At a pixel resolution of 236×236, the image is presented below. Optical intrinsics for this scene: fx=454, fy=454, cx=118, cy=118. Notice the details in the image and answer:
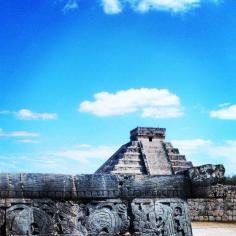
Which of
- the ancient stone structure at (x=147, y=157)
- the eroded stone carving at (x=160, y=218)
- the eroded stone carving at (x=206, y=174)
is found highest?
the ancient stone structure at (x=147, y=157)

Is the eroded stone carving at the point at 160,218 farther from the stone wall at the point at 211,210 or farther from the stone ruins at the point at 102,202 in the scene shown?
the stone wall at the point at 211,210

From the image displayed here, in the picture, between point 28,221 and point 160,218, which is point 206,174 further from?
point 28,221

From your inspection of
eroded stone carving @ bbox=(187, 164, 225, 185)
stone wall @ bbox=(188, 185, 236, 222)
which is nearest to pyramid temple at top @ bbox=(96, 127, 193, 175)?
stone wall @ bbox=(188, 185, 236, 222)

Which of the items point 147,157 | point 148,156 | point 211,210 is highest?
point 148,156

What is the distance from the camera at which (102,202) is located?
4.91 metres

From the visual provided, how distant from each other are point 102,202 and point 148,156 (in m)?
38.8

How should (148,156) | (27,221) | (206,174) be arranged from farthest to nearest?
(148,156), (206,174), (27,221)

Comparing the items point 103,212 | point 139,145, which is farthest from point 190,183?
point 139,145

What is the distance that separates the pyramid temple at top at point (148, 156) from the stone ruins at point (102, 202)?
3431cm

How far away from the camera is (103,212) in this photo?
4871mm

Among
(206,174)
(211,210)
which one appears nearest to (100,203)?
(206,174)

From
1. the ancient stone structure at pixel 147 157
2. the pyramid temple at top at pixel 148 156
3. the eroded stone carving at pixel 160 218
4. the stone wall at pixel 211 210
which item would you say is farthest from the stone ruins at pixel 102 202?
the pyramid temple at top at pixel 148 156

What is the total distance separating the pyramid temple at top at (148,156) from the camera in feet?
134

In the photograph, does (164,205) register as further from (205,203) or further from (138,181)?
(205,203)
